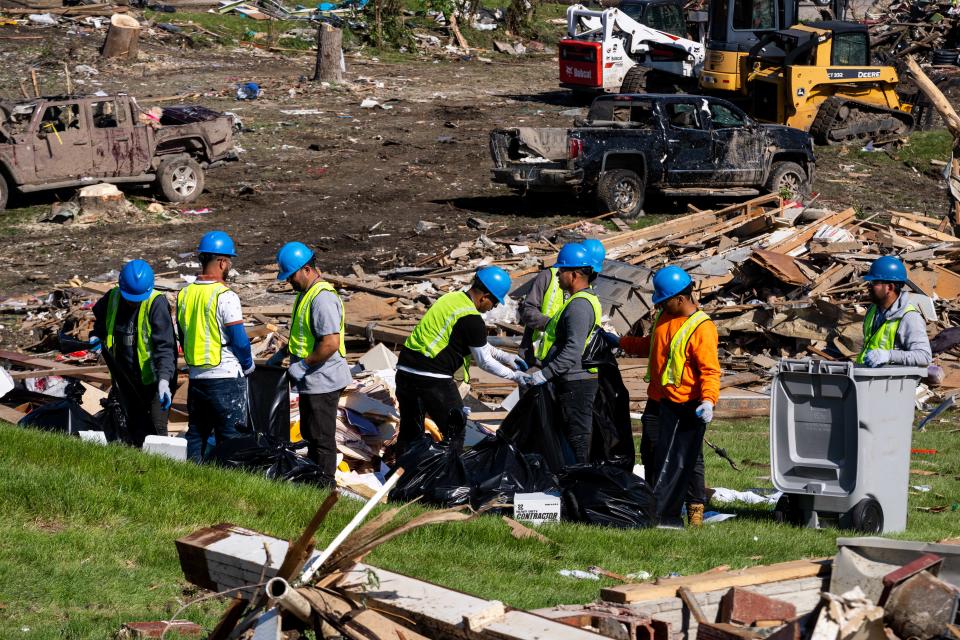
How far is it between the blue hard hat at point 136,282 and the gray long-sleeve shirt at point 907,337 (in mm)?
5173

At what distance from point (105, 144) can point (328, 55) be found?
12.3 m

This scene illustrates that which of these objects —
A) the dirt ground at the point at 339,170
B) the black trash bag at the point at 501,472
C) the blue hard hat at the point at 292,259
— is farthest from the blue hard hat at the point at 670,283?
the dirt ground at the point at 339,170

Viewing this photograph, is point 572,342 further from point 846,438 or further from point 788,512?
point 846,438

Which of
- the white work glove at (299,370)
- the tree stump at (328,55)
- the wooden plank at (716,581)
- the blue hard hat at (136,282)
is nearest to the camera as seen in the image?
the wooden plank at (716,581)

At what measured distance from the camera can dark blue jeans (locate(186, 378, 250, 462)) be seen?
8250 millimetres

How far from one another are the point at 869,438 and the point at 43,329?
35.1ft

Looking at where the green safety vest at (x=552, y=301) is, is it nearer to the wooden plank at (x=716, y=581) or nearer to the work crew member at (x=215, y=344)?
the work crew member at (x=215, y=344)

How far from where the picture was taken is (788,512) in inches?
318

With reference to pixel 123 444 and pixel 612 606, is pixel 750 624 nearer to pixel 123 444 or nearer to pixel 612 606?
pixel 612 606

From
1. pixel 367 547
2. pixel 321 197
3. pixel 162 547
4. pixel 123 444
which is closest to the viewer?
pixel 367 547

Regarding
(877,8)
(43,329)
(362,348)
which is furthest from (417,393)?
(877,8)

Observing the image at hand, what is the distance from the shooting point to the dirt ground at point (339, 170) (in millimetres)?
18734

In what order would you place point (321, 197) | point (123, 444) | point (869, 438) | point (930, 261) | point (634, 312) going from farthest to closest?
1. point (321, 197)
2. point (930, 261)
3. point (634, 312)
4. point (123, 444)
5. point (869, 438)

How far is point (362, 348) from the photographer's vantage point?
14.0 metres
